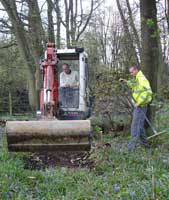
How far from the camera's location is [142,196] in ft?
14.6

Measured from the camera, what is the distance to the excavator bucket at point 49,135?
21.8 ft

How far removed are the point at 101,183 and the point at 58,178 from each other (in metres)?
0.67

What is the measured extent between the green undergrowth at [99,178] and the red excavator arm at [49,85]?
130 centimetres

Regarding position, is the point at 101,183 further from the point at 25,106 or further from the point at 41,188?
the point at 25,106

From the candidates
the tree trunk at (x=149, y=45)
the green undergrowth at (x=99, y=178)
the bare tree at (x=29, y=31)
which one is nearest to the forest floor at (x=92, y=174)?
the green undergrowth at (x=99, y=178)

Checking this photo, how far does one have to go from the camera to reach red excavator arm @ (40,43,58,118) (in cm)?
860

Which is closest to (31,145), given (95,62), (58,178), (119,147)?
(58,178)

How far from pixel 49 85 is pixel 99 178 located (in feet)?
12.5

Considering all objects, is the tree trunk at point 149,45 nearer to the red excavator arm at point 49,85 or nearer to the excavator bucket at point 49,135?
the red excavator arm at point 49,85

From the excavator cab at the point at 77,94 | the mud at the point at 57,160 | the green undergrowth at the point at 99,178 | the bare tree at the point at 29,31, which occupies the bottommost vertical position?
the mud at the point at 57,160

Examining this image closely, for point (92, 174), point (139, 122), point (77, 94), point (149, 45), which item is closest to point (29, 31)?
point (77, 94)

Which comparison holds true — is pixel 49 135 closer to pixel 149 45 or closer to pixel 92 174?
pixel 92 174

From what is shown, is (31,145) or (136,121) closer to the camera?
(31,145)

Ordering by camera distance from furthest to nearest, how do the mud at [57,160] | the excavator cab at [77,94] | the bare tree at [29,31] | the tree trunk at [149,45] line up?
the bare tree at [29,31]
the excavator cab at [77,94]
the tree trunk at [149,45]
the mud at [57,160]
